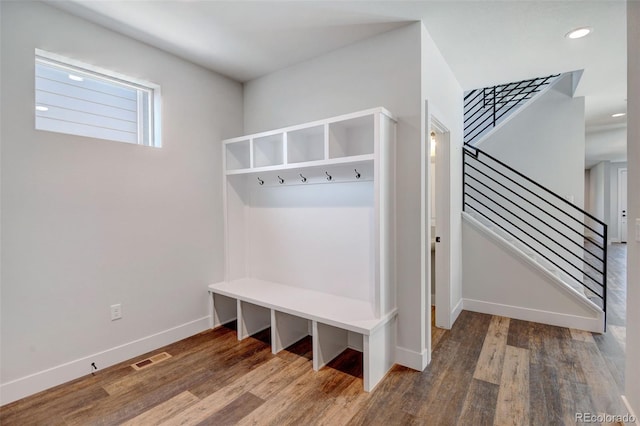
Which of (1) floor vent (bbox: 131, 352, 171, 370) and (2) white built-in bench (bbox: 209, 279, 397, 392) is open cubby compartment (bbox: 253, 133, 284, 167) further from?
(1) floor vent (bbox: 131, 352, 171, 370)

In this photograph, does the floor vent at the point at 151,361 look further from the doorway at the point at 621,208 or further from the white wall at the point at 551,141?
the doorway at the point at 621,208

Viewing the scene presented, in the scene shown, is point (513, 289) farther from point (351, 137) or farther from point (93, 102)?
point (93, 102)

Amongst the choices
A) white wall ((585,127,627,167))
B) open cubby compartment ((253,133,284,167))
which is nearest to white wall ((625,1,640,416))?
open cubby compartment ((253,133,284,167))

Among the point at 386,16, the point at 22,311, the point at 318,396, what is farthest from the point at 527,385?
the point at 22,311

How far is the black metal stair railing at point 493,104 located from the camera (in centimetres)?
454

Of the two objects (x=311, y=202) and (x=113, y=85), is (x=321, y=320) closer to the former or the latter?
(x=311, y=202)

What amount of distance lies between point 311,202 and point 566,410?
89.5 inches

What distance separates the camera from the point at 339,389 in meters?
2.10

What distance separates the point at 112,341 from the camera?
244 cm

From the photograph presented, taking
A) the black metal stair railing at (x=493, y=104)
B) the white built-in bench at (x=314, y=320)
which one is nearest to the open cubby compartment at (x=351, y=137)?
the white built-in bench at (x=314, y=320)

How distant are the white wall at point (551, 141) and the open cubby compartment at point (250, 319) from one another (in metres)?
4.00

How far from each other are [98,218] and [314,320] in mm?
1830

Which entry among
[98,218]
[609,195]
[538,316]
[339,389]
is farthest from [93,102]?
[609,195]

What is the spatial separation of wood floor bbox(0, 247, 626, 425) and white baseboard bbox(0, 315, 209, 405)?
6cm
